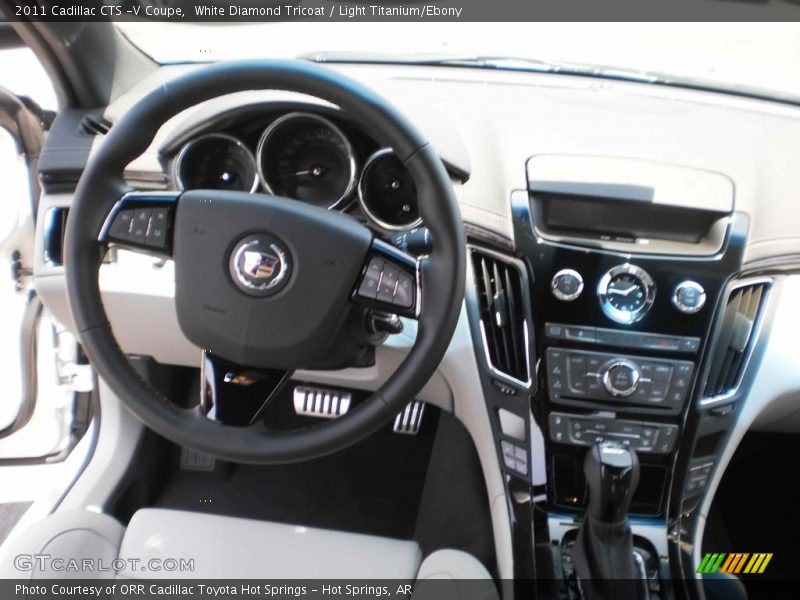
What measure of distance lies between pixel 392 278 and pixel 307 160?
468 mm

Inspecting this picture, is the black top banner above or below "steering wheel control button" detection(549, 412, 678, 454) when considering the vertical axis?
above

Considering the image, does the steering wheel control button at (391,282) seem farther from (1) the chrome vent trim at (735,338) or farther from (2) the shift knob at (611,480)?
(1) the chrome vent trim at (735,338)

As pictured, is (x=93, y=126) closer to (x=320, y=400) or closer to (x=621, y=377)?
(x=320, y=400)

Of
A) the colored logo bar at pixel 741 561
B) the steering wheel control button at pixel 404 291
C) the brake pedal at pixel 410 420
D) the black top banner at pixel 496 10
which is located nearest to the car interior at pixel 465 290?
the steering wheel control button at pixel 404 291

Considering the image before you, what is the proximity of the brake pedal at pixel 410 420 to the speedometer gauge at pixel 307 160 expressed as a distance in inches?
31.4

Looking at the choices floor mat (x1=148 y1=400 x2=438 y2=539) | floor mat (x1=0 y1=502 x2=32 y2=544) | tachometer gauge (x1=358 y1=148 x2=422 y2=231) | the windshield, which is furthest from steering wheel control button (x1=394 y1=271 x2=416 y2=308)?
floor mat (x1=0 y1=502 x2=32 y2=544)

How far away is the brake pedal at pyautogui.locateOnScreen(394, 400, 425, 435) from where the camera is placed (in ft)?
6.54

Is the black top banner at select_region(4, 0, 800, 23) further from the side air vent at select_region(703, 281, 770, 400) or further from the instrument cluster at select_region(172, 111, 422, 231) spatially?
the side air vent at select_region(703, 281, 770, 400)

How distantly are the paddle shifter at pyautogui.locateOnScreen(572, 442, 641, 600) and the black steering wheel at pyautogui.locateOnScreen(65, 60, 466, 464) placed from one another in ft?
1.42

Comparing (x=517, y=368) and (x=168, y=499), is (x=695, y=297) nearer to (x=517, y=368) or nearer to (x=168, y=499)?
(x=517, y=368)

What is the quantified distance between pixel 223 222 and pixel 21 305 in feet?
4.32

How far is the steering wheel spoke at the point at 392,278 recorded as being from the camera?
1066 mm

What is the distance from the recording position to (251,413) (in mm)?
1143

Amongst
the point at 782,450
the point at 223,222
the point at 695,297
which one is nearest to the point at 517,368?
the point at 695,297
